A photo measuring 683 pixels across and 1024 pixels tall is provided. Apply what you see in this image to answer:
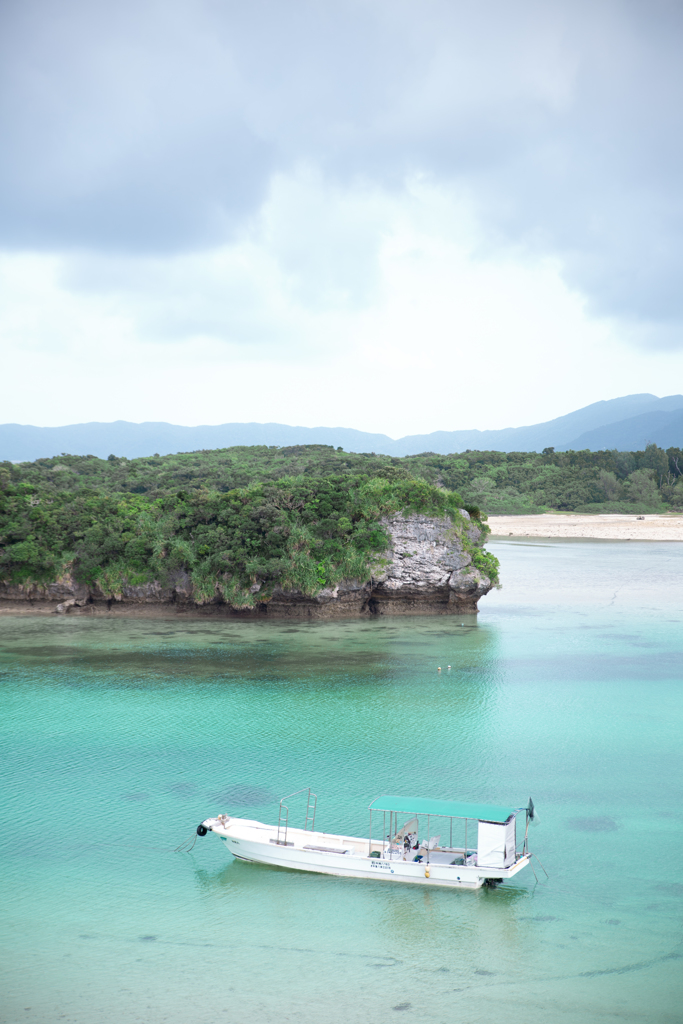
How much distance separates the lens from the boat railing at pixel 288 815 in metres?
16.9

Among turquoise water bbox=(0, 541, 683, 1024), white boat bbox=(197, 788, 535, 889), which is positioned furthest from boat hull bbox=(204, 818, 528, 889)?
turquoise water bbox=(0, 541, 683, 1024)

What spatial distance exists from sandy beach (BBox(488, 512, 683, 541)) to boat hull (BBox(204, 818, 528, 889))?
76.6 meters

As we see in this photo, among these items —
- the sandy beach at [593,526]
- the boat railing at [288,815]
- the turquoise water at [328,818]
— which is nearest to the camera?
the turquoise water at [328,818]

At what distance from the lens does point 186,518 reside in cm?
4344

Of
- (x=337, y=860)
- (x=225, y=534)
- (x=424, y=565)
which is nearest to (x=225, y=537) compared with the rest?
(x=225, y=534)

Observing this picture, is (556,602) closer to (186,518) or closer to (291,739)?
(186,518)

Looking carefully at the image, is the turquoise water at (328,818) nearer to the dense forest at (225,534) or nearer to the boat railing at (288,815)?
the boat railing at (288,815)

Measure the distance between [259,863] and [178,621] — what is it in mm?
26836

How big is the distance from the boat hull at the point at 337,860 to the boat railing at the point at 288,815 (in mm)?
124

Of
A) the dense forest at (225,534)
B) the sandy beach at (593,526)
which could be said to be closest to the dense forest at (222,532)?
the dense forest at (225,534)

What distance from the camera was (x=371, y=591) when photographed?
144ft

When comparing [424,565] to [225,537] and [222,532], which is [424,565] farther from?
[222,532]

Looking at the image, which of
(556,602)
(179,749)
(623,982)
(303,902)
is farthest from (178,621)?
(623,982)

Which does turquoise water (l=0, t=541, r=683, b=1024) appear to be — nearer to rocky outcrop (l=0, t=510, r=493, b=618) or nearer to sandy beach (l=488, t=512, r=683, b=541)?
rocky outcrop (l=0, t=510, r=493, b=618)
